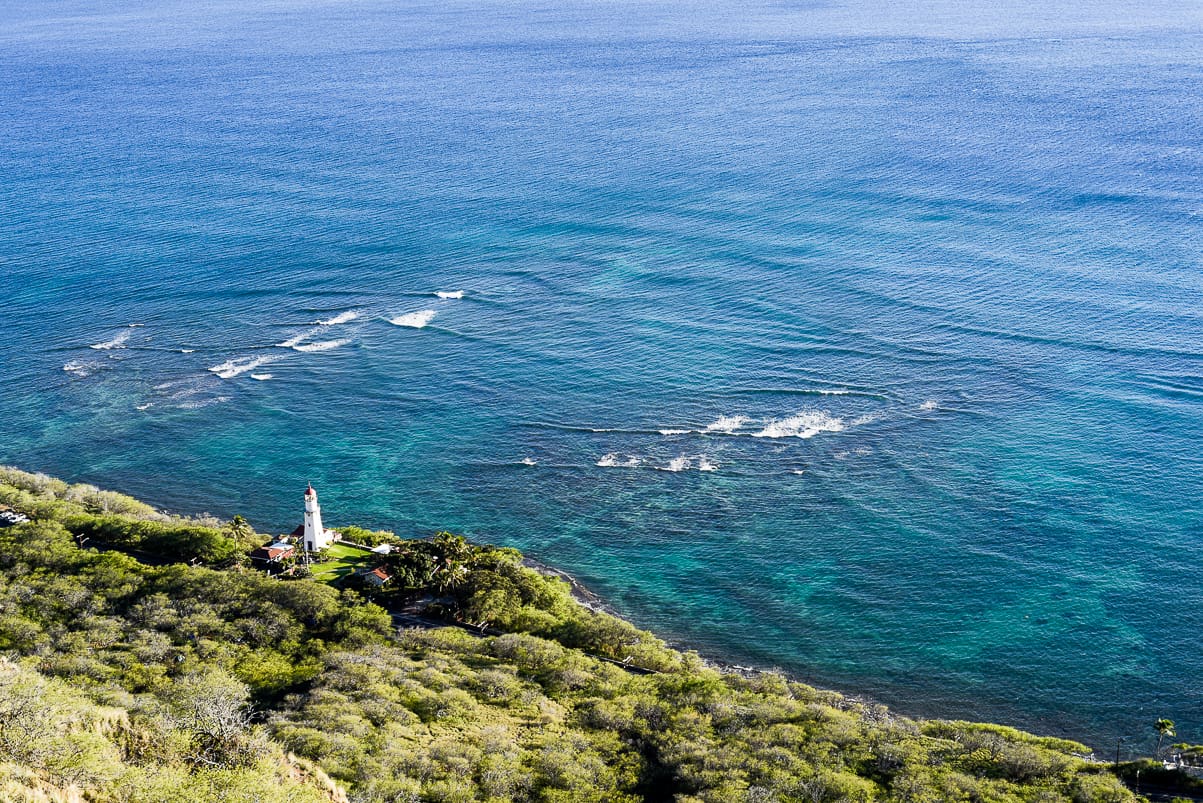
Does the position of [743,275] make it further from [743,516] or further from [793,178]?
[743,516]

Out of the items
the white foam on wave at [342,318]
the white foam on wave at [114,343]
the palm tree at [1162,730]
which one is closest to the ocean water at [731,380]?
the white foam on wave at [114,343]

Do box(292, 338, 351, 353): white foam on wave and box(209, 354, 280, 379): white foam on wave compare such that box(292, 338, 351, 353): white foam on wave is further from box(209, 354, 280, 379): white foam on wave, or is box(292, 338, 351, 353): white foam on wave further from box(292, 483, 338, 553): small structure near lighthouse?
box(292, 483, 338, 553): small structure near lighthouse

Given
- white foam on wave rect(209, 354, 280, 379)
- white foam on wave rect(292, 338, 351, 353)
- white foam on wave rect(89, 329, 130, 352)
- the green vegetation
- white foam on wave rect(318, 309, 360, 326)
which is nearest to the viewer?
the green vegetation

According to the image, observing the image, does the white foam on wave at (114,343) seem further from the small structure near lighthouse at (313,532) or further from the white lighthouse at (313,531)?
the white lighthouse at (313,531)

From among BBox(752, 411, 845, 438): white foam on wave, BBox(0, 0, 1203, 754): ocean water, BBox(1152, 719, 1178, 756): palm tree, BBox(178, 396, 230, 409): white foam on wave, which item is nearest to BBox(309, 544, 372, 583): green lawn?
BBox(0, 0, 1203, 754): ocean water

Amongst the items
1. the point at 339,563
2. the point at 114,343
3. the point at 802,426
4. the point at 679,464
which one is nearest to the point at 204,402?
the point at 114,343

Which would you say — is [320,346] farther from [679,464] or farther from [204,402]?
[679,464]

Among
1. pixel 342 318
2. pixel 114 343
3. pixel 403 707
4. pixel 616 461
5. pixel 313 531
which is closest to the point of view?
pixel 403 707
